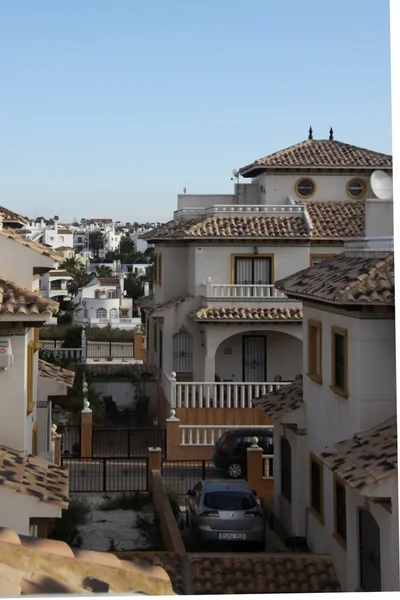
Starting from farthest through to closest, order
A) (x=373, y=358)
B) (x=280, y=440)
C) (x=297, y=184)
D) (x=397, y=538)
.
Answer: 1. (x=297, y=184)
2. (x=280, y=440)
3. (x=373, y=358)
4. (x=397, y=538)

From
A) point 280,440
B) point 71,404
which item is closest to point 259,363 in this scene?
point 71,404

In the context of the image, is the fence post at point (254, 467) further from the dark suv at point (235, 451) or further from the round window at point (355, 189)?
the round window at point (355, 189)

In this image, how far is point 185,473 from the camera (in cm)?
1697

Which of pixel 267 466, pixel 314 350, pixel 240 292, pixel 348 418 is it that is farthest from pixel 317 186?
pixel 348 418

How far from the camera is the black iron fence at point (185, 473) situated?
16078 millimetres

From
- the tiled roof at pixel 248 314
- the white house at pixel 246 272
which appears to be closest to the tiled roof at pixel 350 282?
the white house at pixel 246 272

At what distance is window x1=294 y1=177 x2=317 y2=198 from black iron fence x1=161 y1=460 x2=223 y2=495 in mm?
8609

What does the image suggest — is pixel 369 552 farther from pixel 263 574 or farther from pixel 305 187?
pixel 305 187

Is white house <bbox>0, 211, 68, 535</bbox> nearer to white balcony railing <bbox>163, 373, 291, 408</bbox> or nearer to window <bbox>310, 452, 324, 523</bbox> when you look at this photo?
window <bbox>310, 452, 324, 523</bbox>

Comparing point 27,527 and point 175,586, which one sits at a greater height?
point 27,527

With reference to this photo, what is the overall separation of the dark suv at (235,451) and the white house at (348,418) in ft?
9.50

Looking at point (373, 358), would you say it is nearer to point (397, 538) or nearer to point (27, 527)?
point (397, 538)

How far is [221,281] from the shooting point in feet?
70.8

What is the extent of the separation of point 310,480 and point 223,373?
9.77m
